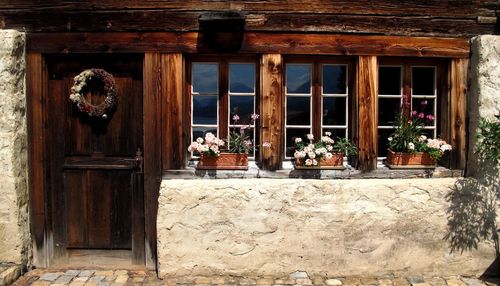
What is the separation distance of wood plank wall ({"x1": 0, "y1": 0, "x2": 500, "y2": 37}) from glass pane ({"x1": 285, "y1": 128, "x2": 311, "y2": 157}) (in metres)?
1.15

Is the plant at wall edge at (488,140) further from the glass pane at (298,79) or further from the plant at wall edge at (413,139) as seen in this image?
the glass pane at (298,79)

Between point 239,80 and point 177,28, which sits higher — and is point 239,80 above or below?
below

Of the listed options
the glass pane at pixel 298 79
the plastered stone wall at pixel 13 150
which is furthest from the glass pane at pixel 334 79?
the plastered stone wall at pixel 13 150

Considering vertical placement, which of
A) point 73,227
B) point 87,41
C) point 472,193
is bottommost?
point 73,227

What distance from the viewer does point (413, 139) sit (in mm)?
4984

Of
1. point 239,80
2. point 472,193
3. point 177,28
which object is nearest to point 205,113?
point 239,80

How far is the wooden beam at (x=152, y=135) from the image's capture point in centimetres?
488

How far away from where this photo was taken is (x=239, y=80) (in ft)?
16.8

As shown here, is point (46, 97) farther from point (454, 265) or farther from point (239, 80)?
point (454, 265)

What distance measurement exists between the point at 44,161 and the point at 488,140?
4.92 meters

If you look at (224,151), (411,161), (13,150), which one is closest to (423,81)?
(411,161)

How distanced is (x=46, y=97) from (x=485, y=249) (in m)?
5.27

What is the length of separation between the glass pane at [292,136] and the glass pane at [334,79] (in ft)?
1.75

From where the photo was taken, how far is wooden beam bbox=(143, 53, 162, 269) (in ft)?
16.0
